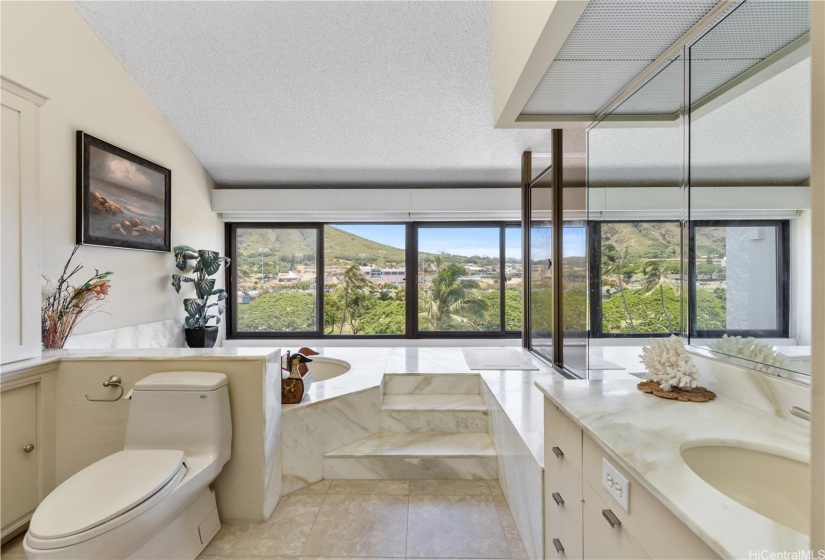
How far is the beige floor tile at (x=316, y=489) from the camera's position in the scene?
2105 mm

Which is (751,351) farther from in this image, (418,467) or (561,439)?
(418,467)

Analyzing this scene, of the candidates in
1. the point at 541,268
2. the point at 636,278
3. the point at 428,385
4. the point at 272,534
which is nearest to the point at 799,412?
the point at 636,278

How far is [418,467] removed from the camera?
222 cm

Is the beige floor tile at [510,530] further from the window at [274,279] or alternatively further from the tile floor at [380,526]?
the window at [274,279]

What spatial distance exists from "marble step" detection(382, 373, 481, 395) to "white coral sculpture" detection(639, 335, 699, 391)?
1.71m

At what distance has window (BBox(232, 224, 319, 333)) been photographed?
4.31m

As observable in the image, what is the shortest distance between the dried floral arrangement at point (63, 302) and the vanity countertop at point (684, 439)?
2.57 meters

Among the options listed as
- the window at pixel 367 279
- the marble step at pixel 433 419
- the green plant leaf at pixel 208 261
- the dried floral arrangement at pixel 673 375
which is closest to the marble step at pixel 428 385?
the marble step at pixel 433 419

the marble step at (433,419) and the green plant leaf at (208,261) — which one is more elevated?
the green plant leaf at (208,261)

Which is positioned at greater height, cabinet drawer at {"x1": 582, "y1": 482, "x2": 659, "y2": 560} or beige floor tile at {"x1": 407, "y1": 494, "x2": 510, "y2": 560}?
cabinet drawer at {"x1": 582, "y1": 482, "x2": 659, "y2": 560}

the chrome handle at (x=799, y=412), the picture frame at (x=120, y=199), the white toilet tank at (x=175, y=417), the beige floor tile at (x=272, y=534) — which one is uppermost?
the picture frame at (x=120, y=199)

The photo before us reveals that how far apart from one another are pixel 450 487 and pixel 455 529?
0.36 metres

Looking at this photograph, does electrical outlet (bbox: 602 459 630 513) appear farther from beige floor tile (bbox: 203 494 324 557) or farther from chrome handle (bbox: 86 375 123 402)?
chrome handle (bbox: 86 375 123 402)

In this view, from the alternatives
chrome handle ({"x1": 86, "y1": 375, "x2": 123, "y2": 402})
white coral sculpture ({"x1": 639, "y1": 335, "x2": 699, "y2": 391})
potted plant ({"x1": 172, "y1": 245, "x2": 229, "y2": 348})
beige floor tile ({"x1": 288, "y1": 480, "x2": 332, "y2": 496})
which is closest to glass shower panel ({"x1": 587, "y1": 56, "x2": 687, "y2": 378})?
white coral sculpture ({"x1": 639, "y1": 335, "x2": 699, "y2": 391})
